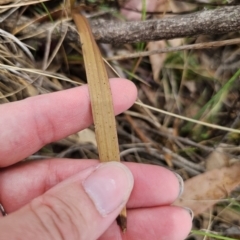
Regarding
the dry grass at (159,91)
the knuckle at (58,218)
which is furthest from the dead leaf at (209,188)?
the knuckle at (58,218)

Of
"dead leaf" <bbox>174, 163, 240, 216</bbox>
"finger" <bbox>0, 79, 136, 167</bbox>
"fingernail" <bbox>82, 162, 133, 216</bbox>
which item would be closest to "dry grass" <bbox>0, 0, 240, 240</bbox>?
"dead leaf" <bbox>174, 163, 240, 216</bbox>

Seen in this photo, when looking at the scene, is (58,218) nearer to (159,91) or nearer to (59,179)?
(59,179)

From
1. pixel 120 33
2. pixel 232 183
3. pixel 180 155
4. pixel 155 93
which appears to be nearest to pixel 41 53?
pixel 120 33

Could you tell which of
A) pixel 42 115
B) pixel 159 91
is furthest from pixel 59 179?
pixel 159 91

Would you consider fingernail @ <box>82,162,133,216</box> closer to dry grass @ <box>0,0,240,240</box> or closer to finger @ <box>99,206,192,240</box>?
finger @ <box>99,206,192,240</box>

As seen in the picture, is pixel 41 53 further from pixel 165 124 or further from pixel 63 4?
pixel 165 124

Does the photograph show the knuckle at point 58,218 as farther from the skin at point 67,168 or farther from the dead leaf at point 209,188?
the dead leaf at point 209,188

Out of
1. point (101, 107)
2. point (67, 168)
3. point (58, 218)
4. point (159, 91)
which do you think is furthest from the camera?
point (159, 91)
